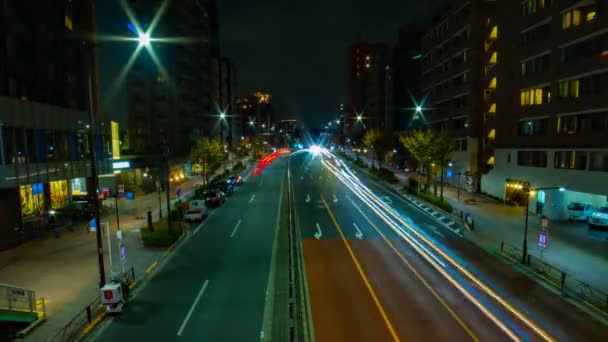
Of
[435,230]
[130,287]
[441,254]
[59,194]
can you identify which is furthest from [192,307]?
[59,194]

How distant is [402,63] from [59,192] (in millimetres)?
79087

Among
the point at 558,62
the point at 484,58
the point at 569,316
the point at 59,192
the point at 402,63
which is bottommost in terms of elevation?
the point at 569,316

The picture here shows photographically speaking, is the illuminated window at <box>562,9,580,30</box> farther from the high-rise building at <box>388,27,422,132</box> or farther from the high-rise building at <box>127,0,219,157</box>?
the high-rise building at <box>388,27,422,132</box>

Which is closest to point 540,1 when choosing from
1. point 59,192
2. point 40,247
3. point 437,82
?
point 437,82

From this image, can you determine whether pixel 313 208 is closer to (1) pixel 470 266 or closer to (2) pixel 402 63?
(1) pixel 470 266

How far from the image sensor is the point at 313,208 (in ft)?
122

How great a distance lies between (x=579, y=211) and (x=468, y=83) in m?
23.6

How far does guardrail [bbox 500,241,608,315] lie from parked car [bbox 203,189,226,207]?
87.8 feet

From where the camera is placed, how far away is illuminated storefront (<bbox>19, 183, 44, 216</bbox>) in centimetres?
2769

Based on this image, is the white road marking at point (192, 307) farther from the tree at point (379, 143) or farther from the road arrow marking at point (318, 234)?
the tree at point (379, 143)

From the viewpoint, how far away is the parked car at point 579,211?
2988 centimetres

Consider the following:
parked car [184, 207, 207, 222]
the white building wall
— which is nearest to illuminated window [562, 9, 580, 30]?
the white building wall

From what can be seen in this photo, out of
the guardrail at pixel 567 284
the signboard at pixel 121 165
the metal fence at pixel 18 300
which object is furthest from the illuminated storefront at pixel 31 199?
the guardrail at pixel 567 284

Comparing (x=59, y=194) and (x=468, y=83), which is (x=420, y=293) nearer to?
(x=59, y=194)
